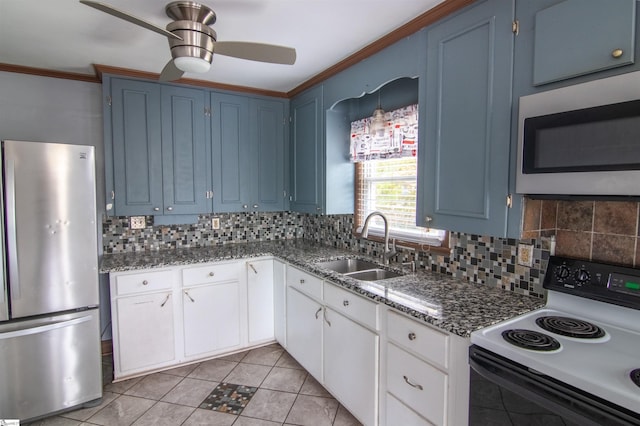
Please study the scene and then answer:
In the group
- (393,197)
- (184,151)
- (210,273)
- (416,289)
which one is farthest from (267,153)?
(416,289)

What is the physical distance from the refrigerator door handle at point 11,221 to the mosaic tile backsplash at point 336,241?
3.08 feet

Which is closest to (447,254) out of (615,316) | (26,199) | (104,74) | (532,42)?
(615,316)

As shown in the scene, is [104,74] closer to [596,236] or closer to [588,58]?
[588,58]

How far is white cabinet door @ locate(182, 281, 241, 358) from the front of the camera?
2.70 m

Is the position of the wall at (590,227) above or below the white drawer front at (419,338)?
above

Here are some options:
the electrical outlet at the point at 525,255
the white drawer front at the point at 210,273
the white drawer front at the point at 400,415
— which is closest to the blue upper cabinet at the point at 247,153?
the white drawer front at the point at 210,273

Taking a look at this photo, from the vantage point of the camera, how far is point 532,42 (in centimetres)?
139

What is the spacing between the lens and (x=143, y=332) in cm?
255

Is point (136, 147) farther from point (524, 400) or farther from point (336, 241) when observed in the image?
point (524, 400)

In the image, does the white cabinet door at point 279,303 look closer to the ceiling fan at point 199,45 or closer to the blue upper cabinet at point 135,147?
the blue upper cabinet at point 135,147

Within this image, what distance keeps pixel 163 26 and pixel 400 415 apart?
244cm

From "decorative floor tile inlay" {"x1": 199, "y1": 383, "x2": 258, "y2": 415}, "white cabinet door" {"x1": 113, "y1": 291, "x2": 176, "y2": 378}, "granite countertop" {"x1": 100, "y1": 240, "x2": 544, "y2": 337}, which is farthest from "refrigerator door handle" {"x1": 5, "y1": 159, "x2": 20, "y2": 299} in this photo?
"decorative floor tile inlay" {"x1": 199, "y1": 383, "x2": 258, "y2": 415}

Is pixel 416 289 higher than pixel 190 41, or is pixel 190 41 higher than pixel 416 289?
pixel 190 41

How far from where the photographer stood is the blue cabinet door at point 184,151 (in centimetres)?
288
